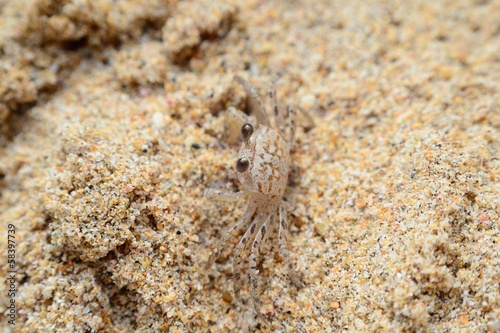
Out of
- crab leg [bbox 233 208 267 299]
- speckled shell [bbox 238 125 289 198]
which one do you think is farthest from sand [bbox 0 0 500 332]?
speckled shell [bbox 238 125 289 198]

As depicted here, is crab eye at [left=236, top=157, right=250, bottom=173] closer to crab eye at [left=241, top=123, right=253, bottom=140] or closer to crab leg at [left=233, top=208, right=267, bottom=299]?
crab eye at [left=241, top=123, right=253, bottom=140]

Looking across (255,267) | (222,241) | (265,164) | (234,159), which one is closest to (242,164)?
(265,164)

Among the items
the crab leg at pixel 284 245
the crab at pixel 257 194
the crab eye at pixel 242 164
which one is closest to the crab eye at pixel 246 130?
the crab at pixel 257 194

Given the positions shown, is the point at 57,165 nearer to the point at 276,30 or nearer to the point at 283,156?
the point at 283,156

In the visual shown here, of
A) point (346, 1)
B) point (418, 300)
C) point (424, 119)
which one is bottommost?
point (418, 300)

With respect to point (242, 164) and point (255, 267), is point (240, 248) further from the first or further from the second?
point (242, 164)

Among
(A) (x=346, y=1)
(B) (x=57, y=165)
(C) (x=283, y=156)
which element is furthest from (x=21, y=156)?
(A) (x=346, y=1)
